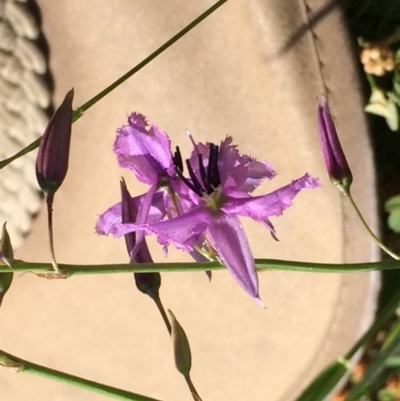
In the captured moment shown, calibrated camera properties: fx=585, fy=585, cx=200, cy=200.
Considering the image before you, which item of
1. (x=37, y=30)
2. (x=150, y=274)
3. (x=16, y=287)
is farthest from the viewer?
(x=16, y=287)

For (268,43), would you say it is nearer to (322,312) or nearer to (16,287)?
(322,312)

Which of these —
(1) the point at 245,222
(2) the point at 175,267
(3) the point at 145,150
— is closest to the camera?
(2) the point at 175,267

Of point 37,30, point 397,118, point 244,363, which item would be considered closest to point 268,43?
point 397,118

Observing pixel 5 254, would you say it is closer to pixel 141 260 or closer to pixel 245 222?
pixel 141 260

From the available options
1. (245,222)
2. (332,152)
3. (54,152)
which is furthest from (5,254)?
(245,222)

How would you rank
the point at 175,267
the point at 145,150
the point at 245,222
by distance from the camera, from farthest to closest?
the point at 245,222 < the point at 145,150 < the point at 175,267

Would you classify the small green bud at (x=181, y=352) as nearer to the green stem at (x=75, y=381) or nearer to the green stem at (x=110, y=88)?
the green stem at (x=75, y=381)

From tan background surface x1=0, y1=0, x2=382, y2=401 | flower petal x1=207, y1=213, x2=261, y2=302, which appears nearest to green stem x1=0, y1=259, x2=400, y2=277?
flower petal x1=207, y1=213, x2=261, y2=302
